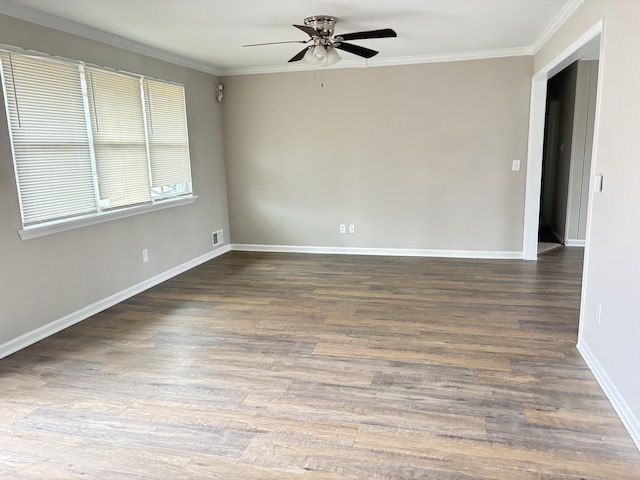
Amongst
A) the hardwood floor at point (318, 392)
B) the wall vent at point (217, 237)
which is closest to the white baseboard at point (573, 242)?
the hardwood floor at point (318, 392)

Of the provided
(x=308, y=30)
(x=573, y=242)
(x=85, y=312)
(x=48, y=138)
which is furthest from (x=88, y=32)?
(x=573, y=242)

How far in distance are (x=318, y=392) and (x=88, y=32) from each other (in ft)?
11.4

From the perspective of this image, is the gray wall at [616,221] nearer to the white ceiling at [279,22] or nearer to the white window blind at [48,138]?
the white ceiling at [279,22]

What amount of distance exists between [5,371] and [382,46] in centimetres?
436

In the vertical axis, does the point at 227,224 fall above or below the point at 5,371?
above

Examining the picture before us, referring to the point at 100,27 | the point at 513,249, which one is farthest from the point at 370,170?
the point at 100,27

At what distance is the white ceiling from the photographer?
328 cm

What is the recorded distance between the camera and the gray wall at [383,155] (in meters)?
5.39

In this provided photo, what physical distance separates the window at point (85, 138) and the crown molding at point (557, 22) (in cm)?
378

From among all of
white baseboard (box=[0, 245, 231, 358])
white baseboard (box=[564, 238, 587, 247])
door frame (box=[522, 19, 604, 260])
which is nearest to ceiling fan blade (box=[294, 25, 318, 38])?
door frame (box=[522, 19, 604, 260])

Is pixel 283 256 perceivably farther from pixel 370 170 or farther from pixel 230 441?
pixel 230 441

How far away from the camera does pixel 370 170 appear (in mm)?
5809

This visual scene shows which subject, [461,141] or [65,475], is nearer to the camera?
[65,475]

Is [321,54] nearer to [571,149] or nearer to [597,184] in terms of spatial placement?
[597,184]
